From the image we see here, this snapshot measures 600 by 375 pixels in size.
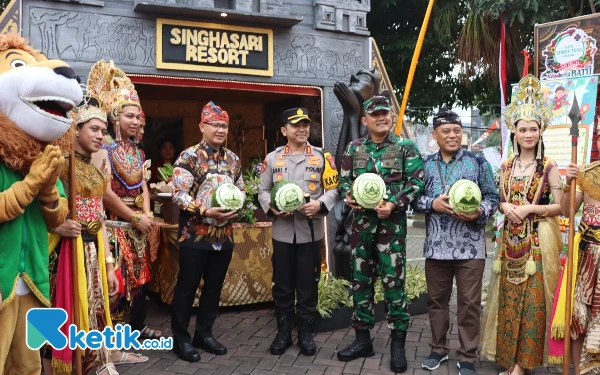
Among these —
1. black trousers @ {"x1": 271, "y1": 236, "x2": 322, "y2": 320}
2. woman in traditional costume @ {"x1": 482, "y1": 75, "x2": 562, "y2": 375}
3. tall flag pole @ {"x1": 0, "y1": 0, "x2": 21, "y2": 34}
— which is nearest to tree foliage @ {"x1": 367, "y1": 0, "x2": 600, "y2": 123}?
woman in traditional costume @ {"x1": 482, "y1": 75, "x2": 562, "y2": 375}

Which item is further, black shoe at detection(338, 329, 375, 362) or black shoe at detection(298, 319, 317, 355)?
black shoe at detection(298, 319, 317, 355)

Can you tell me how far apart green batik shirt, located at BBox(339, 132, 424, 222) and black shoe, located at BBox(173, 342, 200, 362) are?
65.9 inches

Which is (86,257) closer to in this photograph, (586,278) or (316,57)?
(586,278)

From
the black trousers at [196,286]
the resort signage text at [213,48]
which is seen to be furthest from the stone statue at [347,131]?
the black trousers at [196,286]

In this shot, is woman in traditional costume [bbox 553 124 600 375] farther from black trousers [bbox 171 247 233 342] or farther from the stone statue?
black trousers [bbox 171 247 233 342]

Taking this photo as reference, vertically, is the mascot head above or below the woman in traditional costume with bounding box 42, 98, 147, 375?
above

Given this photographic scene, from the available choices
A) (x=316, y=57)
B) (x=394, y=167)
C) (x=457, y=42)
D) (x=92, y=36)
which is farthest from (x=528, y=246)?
(x=457, y=42)

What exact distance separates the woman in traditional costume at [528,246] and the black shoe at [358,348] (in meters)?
0.99

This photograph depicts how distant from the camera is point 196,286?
13.7ft

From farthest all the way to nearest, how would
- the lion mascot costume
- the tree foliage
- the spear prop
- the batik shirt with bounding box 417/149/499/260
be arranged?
the tree foliage, the batik shirt with bounding box 417/149/499/260, the spear prop, the lion mascot costume

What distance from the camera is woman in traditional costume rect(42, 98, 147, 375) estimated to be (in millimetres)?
3096

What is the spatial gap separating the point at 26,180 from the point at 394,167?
2.52m

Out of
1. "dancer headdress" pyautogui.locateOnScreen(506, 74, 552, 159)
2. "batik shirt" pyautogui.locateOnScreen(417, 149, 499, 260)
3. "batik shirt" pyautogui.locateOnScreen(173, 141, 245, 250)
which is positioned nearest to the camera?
"dancer headdress" pyautogui.locateOnScreen(506, 74, 552, 159)

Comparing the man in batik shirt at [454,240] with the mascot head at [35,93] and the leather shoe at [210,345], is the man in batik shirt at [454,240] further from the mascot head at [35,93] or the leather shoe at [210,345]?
the mascot head at [35,93]
